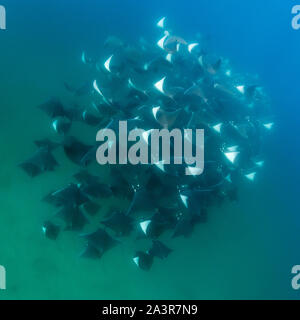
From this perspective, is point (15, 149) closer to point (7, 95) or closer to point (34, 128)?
point (34, 128)

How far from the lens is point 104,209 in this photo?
3395 mm

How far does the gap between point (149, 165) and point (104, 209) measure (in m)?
0.86

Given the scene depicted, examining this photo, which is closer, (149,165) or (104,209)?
(149,165)

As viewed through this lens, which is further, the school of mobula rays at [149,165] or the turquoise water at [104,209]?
the turquoise water at [104,209]

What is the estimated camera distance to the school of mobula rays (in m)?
2.81

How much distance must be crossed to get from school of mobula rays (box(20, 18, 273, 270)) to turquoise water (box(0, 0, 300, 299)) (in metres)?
0.38

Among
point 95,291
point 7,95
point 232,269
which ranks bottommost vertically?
point 95,291

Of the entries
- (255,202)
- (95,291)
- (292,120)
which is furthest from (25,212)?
(292,120)

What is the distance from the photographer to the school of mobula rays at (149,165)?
9.21 feet

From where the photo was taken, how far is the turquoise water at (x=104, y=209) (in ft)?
11.1

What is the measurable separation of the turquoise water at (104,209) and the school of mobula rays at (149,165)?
378mm
